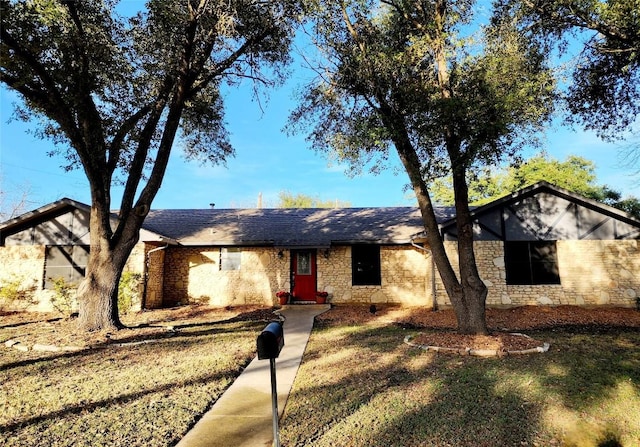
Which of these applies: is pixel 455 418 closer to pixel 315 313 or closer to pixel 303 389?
pixel 303 389

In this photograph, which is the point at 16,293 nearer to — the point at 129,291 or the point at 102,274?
the point at 129,291

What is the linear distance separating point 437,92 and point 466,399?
19.8 feet

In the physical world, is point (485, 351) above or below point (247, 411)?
above

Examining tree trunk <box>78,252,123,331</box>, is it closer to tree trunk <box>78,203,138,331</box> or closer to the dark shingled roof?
tree trunk <box>78,203,138,331</box>

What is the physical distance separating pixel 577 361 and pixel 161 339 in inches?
314

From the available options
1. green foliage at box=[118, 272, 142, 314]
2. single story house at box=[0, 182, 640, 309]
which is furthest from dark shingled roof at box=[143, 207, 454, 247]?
green foliage at box=[118, 272, 142, 314]

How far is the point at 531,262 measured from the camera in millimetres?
12031

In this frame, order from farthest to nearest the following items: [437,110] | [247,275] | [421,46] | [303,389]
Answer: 1. [247,275]
2. [421,46]
3. [437,110]
4. [303,389]

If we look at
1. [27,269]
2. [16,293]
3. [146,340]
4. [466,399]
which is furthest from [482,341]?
[27,269]

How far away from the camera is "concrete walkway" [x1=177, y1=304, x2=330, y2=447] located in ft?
11.6

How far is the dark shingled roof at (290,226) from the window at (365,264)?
23.5 inches

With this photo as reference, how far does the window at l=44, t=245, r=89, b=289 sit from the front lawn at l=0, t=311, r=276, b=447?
4.70 meters

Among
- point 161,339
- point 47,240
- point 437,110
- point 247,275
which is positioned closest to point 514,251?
point 437,110

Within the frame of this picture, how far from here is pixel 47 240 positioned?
12.9m
